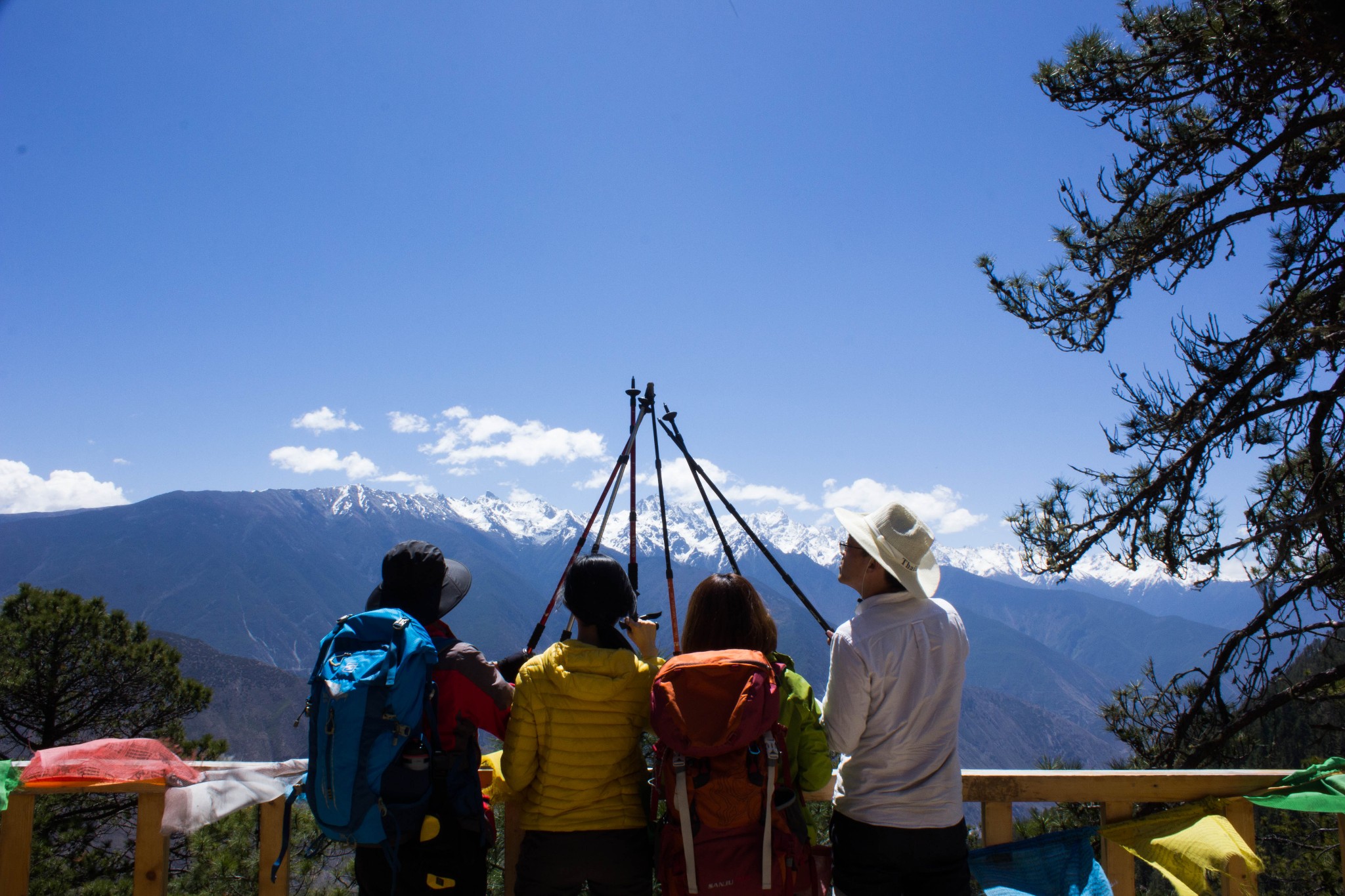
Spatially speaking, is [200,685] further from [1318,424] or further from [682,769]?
[1318,424]

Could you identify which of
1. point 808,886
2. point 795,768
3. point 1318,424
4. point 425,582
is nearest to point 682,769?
point 795,768

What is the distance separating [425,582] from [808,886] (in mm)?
1700

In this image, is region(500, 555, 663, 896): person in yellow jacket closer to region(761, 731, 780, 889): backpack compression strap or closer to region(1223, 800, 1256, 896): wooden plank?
region(761, 731, 780, 889): backpack compression strap

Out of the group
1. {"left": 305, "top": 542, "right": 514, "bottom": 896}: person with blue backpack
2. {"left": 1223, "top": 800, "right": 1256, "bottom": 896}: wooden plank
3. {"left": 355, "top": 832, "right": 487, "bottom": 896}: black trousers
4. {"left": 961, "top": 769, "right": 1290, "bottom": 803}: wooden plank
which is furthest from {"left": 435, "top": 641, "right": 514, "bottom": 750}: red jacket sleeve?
{"left": 1223, "top": 800, "right": 1256, "bottom": 896}: wooden plank

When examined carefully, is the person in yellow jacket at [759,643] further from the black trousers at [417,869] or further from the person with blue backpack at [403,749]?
the black trousers at [417,869]

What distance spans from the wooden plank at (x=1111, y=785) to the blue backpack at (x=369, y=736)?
195 centimetres

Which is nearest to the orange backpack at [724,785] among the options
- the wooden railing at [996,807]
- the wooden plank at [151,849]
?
the wooden railing at [996,807]

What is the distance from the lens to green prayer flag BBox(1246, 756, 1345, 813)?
2777 mm

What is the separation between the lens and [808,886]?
2533mm

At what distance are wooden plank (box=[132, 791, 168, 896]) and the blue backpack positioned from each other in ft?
2.95

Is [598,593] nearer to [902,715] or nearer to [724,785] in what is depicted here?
[724,785]

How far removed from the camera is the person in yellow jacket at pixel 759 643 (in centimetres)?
259

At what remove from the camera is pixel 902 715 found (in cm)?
262

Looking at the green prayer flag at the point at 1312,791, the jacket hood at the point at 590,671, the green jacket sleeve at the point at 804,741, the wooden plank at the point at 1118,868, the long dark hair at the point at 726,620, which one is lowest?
the wooden plank at the point at 1118,868
